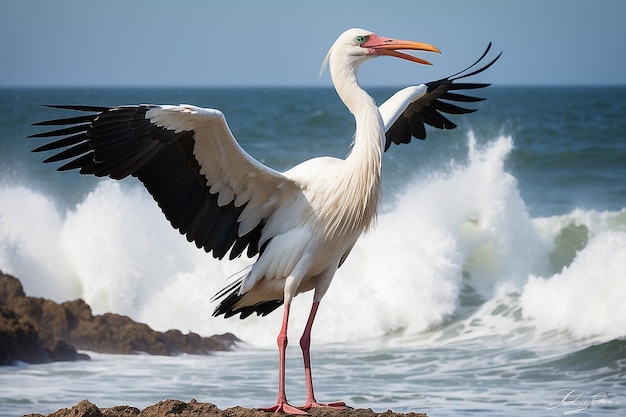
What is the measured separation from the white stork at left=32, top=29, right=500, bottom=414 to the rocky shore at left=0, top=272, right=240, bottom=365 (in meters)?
5.04

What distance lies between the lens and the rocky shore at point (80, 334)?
11758 mm

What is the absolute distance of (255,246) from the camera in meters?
7.36

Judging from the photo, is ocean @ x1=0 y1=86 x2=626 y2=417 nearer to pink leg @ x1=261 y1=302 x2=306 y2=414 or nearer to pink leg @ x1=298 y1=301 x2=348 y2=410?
pink leg @ x1=298 y1=301 x2=348 y2=410

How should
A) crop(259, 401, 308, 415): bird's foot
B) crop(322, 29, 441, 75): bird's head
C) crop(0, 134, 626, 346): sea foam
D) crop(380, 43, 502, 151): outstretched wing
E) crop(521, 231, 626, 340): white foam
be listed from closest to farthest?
1. crop(259, 401, 308, 415): bird's foot
2. crop(322, 29, 441, 75): bird's head
3. crop(380, 43, 502, 151): outstretched wing
4. crop(521, 231, 626, 340): white foam
5. crop(0, 134, 626, 346): sea foam

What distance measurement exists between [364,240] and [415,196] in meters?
2.19

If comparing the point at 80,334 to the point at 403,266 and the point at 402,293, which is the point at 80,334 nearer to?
the point at 402,293

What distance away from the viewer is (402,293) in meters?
14.9

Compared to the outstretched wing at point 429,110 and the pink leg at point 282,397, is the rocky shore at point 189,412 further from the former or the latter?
the outstretched wing at point 429,110

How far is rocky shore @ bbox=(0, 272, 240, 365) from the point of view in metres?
11.8

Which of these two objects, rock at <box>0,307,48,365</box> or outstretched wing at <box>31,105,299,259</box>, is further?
rock at <box>0,307,48,365</box>

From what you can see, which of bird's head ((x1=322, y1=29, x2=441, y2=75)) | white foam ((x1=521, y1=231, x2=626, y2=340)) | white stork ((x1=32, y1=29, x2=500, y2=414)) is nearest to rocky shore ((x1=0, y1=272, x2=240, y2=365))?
white foam ((x1=521, y1=231, x2=626, y2=340))

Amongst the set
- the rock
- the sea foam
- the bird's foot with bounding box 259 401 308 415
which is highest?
the sea foam

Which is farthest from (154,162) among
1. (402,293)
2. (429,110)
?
(402,293)

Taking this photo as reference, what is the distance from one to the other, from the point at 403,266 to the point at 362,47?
28.3 feet
